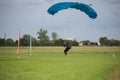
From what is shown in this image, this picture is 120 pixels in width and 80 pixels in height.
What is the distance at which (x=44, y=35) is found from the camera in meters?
138

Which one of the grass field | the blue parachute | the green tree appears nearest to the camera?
the grass field

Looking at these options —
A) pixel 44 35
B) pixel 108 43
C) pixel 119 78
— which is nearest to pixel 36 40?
pixel 44 35

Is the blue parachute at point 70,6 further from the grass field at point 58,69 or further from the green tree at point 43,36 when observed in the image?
the green tree at point 43,36

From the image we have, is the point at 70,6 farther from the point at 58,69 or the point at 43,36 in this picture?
the point at 43,36

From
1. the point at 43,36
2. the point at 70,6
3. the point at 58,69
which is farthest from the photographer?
the point at 43,36

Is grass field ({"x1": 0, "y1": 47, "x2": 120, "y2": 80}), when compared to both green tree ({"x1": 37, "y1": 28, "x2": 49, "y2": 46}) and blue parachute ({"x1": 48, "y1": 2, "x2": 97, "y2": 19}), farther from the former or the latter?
green tree ({"x1": 37, "y1": 28, "x2": 49, "y2": 46})

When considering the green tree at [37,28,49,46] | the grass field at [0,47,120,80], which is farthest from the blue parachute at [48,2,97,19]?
the green tree at [37,28,49,46]

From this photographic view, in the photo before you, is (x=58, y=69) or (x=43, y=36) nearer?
(x=58, y=69)

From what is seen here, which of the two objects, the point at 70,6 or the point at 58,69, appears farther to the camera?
the point at 70,6

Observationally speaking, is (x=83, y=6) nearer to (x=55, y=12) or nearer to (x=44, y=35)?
(x=55, y=12)

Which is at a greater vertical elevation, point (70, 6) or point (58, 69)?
point (70, 6)

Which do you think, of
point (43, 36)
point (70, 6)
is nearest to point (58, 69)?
point (70, 6)

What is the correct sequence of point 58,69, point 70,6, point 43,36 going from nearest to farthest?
point 58,69 → point 70,6 → point 43,36

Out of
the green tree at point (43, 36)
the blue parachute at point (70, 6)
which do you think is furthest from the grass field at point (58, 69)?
the green tree at point (43, 36)
